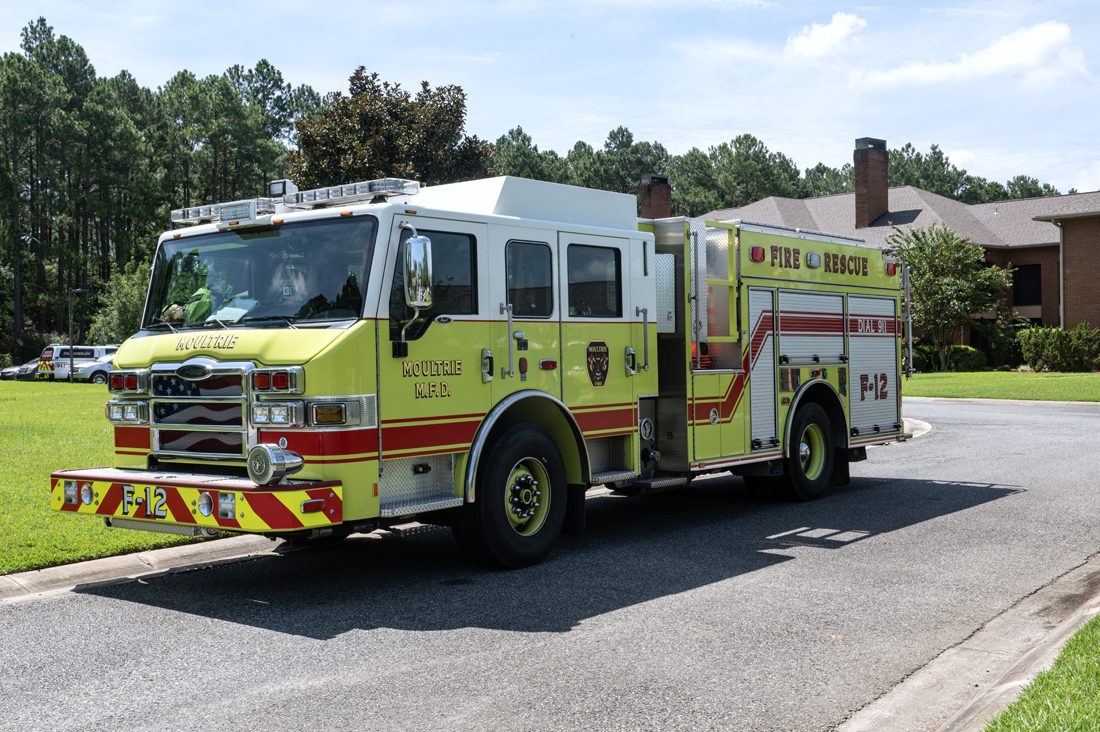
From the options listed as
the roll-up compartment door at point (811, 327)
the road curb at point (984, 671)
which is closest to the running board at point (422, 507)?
the road curb at point (984, 671)

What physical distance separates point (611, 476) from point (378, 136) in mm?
15710

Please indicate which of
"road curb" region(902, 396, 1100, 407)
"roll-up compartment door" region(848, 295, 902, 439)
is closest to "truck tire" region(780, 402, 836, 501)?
"roll-up compartment door" region(848, 295, 902, 439)

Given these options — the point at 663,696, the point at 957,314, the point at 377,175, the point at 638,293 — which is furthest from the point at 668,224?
the point at 957,314

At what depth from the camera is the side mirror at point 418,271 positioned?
653 cm

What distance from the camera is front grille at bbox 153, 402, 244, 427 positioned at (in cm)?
668

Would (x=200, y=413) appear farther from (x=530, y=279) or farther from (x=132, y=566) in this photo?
(x=530, y=279)

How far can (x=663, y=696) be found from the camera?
191 inches

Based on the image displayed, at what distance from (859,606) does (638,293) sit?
337cm

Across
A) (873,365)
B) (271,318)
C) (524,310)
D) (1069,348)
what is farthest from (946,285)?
(271,318)

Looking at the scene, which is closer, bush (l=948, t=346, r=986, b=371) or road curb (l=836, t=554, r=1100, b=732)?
road curb (l=836, t=554, r=1100, b=732)

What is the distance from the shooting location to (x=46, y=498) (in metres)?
10.0

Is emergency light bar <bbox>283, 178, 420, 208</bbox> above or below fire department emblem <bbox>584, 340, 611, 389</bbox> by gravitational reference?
above

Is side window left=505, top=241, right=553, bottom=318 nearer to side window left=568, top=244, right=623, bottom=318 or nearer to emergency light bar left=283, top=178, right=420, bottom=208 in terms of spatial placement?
side window left=568, top=244, right=623, bottom=318

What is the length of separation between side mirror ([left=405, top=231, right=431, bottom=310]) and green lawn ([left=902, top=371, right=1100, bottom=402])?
22.5 meters
